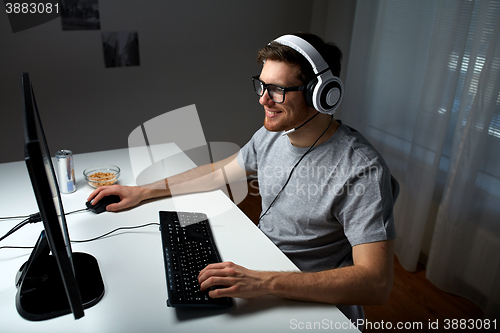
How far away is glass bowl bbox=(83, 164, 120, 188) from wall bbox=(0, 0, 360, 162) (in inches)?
43.8

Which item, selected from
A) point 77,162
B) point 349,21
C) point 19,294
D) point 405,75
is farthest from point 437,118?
point 19,294

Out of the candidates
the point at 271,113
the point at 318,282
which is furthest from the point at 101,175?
the point at 318,282

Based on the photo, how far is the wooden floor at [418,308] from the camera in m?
1.86

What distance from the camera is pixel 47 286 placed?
95cm

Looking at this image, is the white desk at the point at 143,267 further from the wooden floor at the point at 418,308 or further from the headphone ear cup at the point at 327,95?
the wooden floor at the point at 418,308

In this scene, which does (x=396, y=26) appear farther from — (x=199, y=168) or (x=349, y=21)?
(x=199, y=168)

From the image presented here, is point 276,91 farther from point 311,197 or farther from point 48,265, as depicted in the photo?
point 48,265

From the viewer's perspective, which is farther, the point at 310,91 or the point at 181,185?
the point at 181,185

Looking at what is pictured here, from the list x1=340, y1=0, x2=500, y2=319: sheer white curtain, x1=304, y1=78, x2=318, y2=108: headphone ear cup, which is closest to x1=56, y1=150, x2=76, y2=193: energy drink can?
x1=304, y1=78, x2=318, y2=108: headphone ear cup

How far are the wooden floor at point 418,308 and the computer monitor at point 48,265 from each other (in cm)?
137

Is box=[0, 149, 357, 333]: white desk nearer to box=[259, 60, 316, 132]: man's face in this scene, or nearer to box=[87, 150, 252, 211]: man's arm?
box=[87, 150, 252, 211]: man's arm

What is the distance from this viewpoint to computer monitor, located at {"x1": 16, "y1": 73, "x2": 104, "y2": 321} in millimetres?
667

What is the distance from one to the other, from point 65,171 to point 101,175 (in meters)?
0.13

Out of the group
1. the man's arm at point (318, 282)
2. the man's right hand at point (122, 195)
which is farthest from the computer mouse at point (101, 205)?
the man's arm at point (318, 282)
